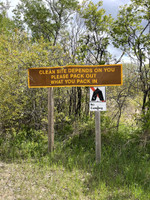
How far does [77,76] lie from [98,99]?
0.71 meters

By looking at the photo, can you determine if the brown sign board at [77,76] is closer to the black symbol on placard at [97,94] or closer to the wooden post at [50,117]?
the black symbol on placard at [97,94]

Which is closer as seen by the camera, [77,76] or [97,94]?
[97,94]

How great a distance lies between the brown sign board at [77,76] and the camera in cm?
440

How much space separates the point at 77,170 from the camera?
4125mm

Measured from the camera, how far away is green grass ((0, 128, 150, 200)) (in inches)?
131

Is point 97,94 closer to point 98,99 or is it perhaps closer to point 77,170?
point 98,99

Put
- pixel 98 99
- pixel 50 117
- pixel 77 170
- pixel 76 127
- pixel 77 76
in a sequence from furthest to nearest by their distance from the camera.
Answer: pixel 76 127 < pixel 50 117 < pixel 77 76 < pixel 98 99 < pixel 77 170

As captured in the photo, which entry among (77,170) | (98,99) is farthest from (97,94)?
(77,170)

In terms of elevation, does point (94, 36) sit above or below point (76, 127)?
above

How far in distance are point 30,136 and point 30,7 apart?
16.3m

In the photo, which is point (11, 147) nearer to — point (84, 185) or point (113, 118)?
point (84, 185)

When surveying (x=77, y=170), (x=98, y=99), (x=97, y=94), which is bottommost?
(x=77, y=170)

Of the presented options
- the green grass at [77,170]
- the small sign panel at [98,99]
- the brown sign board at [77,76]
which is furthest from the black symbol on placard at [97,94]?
the green grass at [77,170]

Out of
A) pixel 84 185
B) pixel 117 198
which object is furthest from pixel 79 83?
pixel 117 198
